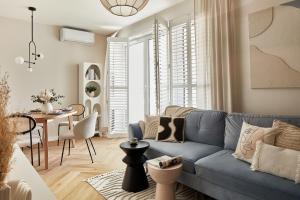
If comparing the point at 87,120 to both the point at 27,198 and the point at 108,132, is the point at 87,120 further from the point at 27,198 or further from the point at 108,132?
the point at 27,198

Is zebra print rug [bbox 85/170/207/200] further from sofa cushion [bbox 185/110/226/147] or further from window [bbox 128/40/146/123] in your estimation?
window [bbox 128/40/146/123]

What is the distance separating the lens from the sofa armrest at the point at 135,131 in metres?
2.93

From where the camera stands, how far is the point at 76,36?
4.86 metres

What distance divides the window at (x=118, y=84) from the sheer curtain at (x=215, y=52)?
2.23 meters

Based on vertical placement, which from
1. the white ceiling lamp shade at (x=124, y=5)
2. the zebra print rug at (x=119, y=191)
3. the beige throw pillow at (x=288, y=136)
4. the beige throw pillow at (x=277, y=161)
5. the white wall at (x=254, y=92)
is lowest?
the zebra print rug at (x=119, y=191)

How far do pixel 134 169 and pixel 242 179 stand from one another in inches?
46.2

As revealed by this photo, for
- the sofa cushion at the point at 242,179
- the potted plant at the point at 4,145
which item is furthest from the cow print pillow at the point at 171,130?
the potted plant at the point at 4,145

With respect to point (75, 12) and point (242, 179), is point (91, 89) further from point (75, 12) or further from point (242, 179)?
point (242, 179)

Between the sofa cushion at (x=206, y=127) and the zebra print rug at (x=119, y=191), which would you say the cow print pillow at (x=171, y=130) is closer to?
the sofa cushion at (x=206, y=127)

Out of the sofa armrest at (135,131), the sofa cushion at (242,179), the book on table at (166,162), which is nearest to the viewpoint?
the sofa cushion at (242,179)

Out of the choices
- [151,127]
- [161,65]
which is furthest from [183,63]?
[151,127]

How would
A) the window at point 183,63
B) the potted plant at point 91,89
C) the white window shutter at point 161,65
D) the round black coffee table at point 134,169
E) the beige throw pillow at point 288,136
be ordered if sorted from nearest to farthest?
the beige throw pillow at point 288,136 < the round black coffee table at point 134,169 < the window at point 183,63 < the white window shutter at point 161,65 < the potted plant at point 91,89

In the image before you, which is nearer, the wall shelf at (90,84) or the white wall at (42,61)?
the white wall at (42,61)

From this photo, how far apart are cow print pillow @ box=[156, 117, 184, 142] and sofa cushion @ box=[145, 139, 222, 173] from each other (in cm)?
10
